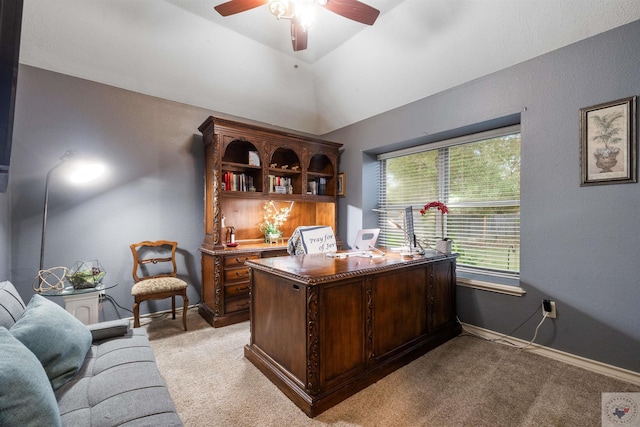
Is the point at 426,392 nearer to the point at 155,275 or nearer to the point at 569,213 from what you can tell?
the point at 569,213

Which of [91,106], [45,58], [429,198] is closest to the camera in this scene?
[45,58]

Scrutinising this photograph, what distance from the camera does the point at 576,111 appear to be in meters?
2.31

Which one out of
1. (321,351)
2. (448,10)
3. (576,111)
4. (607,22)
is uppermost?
(448,10)

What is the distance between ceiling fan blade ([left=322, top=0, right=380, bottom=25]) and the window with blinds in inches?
66.0

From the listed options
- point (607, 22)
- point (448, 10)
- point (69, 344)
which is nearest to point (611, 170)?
point (607, 22)

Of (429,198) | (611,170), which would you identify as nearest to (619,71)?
(611,170)

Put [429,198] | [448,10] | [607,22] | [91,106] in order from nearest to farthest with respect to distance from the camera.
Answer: [607,22] < [448,10] < [91,106] < [429,198]

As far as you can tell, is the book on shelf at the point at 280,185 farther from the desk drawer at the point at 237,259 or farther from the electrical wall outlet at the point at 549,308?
the electrical wall outlet at the point at 549,308

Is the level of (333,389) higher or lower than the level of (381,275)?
lower

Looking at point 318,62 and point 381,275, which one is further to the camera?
point 318,62

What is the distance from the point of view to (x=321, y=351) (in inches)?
70.3

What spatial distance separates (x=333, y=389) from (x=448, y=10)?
127 inches

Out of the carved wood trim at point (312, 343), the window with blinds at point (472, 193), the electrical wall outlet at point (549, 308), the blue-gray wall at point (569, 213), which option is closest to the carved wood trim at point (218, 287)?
the carved wood trim at point (312, 343)

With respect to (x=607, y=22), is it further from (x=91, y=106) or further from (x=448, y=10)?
(x=91, y=106)
